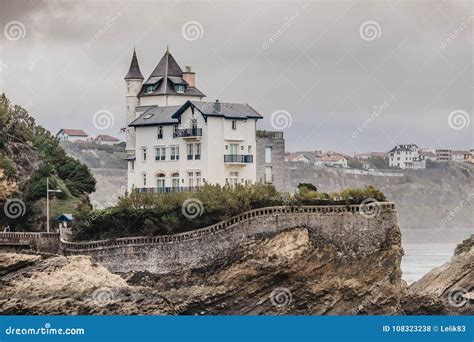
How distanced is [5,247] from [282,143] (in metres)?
13.4

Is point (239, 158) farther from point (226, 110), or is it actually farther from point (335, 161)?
point (335, 161)

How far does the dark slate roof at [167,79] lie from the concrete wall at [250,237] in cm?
994

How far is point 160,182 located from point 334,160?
6269cm

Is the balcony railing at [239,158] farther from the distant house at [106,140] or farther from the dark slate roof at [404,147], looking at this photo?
the dark slate roof at [404,147]

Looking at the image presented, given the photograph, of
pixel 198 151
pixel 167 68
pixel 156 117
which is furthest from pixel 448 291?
pixel 167 68

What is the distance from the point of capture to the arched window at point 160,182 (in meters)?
71.4

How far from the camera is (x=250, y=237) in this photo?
210 ft

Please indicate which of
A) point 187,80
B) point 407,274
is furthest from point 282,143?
point 407,274

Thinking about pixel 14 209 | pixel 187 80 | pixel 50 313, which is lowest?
pixel 50 313

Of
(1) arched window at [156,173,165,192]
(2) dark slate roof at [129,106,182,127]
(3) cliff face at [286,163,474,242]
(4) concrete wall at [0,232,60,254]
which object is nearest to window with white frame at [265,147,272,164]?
(2) dark slate roof at [129,106,182,127]

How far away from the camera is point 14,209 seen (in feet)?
230

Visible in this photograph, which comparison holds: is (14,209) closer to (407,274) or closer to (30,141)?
(30,141)

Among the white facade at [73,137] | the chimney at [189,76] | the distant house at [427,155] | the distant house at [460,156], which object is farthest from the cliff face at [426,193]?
the chimney at [189,76]

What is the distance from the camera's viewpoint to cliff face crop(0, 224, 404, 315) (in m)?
62.3
